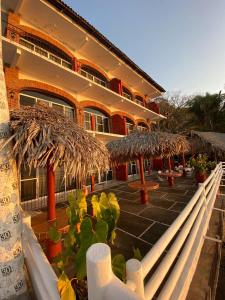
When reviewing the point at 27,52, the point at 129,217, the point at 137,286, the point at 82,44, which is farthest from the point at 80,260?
the point at 82,44

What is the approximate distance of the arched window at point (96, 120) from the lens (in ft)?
39.7

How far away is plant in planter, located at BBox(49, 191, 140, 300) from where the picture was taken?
1481 mm

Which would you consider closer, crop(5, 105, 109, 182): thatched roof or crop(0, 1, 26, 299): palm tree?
crop(0, 1, 26, 299): palm tree

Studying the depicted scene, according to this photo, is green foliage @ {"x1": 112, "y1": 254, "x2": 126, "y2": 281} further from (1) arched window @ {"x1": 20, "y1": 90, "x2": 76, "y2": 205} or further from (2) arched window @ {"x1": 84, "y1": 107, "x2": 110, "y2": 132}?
(2) arched window @ {"x1": 84, "y1": 107, "x2": 110, "y2": 132}

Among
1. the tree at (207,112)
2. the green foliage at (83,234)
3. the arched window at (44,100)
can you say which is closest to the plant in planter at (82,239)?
the green foliage at (83,234)

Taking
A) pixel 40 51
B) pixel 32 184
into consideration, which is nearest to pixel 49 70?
pixel 40 51

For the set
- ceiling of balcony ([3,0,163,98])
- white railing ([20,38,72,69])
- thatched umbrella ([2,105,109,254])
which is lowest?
thatched umbrella ([2,105,109,254])

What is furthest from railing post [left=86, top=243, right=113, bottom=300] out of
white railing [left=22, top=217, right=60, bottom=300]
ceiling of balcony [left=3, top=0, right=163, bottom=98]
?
ceiling of balcony [left=3, top=0, right=163, bottom=98]

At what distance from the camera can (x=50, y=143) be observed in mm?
2908

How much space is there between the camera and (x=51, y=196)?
349 cm

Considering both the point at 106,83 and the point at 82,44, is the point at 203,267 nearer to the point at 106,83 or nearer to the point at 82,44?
the point at 82,44

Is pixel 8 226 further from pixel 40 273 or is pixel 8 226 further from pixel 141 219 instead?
pixel 141 219

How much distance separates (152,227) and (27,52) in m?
8.85

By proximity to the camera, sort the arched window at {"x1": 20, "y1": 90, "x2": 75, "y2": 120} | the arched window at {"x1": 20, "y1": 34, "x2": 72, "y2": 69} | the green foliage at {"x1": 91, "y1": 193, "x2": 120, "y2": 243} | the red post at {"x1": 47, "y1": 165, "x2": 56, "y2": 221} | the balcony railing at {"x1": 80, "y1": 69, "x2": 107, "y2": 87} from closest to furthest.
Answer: the green foliage at {"x1": 91, "y1": 193, "x2": 120, "y2": 243}, the red post at {"x1": 47, "y1": 165, "x2": 56, "y2": 221}, the arched window at {"x1": 20, "y1": 90, "x2": 75, "y2": 120}, the arched window at {"x1": 20, "y1": 34, "x2": 72, "y2": 69}, the balcony railing at {"x1": 80, "y1": 69, "x2": 107, "y2": 87}
